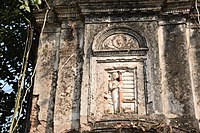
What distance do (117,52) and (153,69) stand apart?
0.58 metres

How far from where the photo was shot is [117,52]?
5.67 m

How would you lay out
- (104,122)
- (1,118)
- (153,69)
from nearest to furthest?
(104,122)
(153,69)
(1,118)

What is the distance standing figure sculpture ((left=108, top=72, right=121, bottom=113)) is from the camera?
5.31 meters

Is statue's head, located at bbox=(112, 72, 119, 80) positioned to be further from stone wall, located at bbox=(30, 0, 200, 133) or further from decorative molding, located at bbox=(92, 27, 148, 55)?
decorative molding, located at bbox=(92, 27, 148, 55)

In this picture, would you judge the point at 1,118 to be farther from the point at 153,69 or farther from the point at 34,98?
the point at 153,69

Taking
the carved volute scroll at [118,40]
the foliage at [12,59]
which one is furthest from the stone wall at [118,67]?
the foliage at [12,59]

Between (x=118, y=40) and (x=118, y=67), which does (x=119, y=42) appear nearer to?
(x=118, y=40)

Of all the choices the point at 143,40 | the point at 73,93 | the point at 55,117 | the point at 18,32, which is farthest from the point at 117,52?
the point at 18,32

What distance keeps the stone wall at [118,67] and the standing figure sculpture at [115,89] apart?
32 millimetres

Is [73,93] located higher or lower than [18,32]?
lower

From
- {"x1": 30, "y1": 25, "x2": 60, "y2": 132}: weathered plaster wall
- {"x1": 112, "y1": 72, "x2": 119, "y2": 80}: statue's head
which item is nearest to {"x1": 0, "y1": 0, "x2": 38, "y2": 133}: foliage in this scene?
{"x1": 30, "y1": 25, "x2": 60, "y2": 132}: weathered plaster wall

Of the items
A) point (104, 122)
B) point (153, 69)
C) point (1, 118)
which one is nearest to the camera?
point (104, 122)

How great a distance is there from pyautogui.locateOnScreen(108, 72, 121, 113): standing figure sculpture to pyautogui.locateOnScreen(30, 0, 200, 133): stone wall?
0.11ft

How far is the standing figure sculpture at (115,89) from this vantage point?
5.31 m
